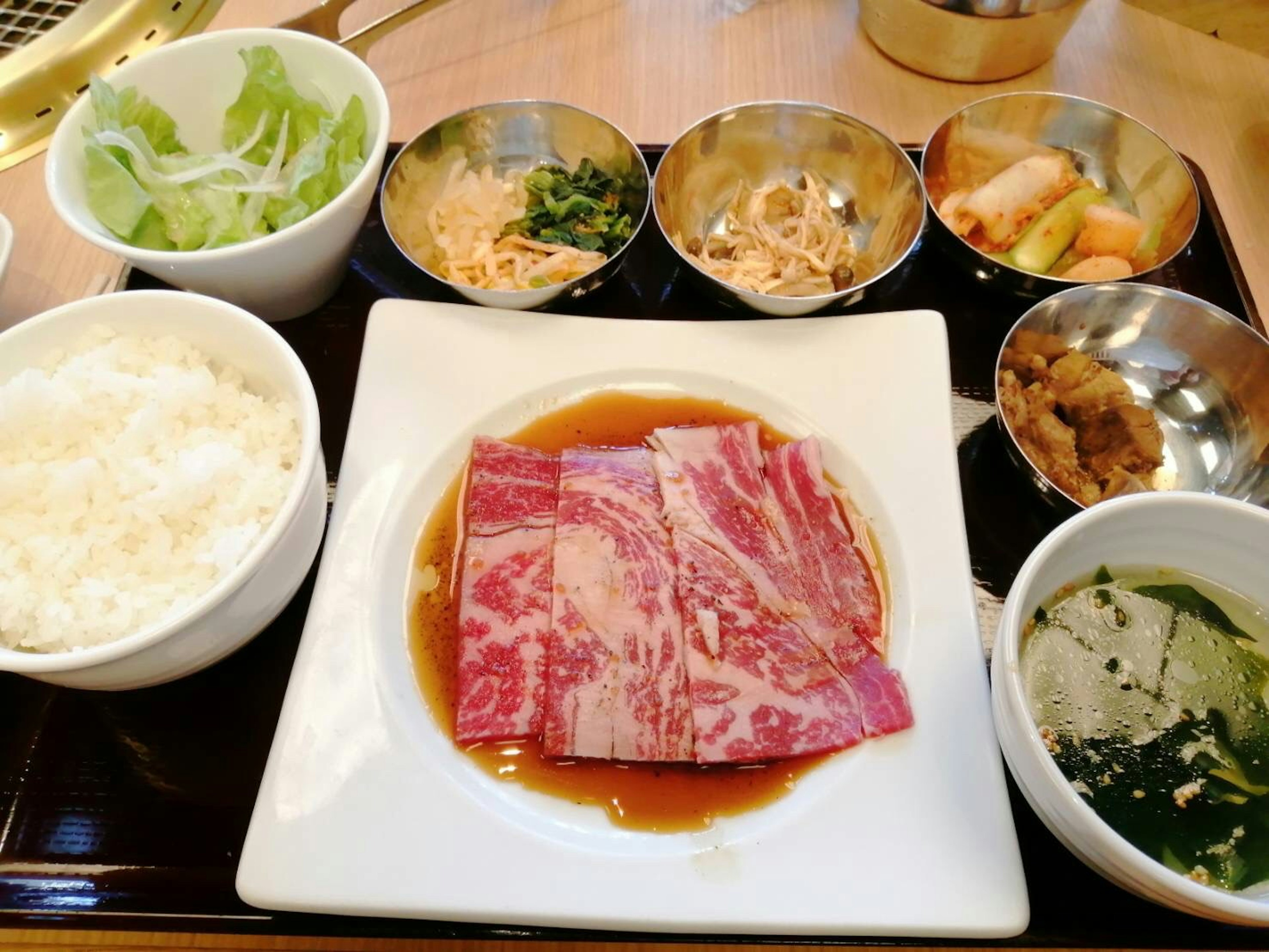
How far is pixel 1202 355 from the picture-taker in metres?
2.39

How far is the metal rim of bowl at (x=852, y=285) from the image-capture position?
236cm

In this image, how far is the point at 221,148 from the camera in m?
2.68

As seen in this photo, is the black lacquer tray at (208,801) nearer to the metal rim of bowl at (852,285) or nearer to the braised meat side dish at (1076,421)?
the braised meat side dish at (1076,421)

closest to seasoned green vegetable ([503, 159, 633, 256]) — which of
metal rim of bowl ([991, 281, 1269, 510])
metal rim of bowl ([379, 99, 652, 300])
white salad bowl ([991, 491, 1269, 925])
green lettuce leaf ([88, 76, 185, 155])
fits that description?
metal rim of bowl ([379, 99, 652, 300])

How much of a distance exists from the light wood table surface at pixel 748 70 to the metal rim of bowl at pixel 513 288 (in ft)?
1.64

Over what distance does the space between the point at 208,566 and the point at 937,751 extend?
65.3 inches

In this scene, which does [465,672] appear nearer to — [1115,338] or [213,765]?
[213,765]

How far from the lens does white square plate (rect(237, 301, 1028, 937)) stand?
1.65m

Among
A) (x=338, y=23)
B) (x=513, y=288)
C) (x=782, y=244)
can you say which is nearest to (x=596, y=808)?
(x=513, y=288)

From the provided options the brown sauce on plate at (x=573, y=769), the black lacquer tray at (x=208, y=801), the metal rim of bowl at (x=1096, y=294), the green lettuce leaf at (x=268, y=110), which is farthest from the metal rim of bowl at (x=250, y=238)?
the metal rim of bowl at (x=1096, y=294)

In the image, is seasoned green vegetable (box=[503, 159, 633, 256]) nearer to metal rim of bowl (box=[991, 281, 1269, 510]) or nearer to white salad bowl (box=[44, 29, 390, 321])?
white salad bowl (box=[44, 29, 390, 321])

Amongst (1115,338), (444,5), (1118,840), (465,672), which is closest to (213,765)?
(465,672)

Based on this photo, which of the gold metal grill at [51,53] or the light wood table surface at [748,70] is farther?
the light wood table surface at [748,70]

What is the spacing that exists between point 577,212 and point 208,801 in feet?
6.31
